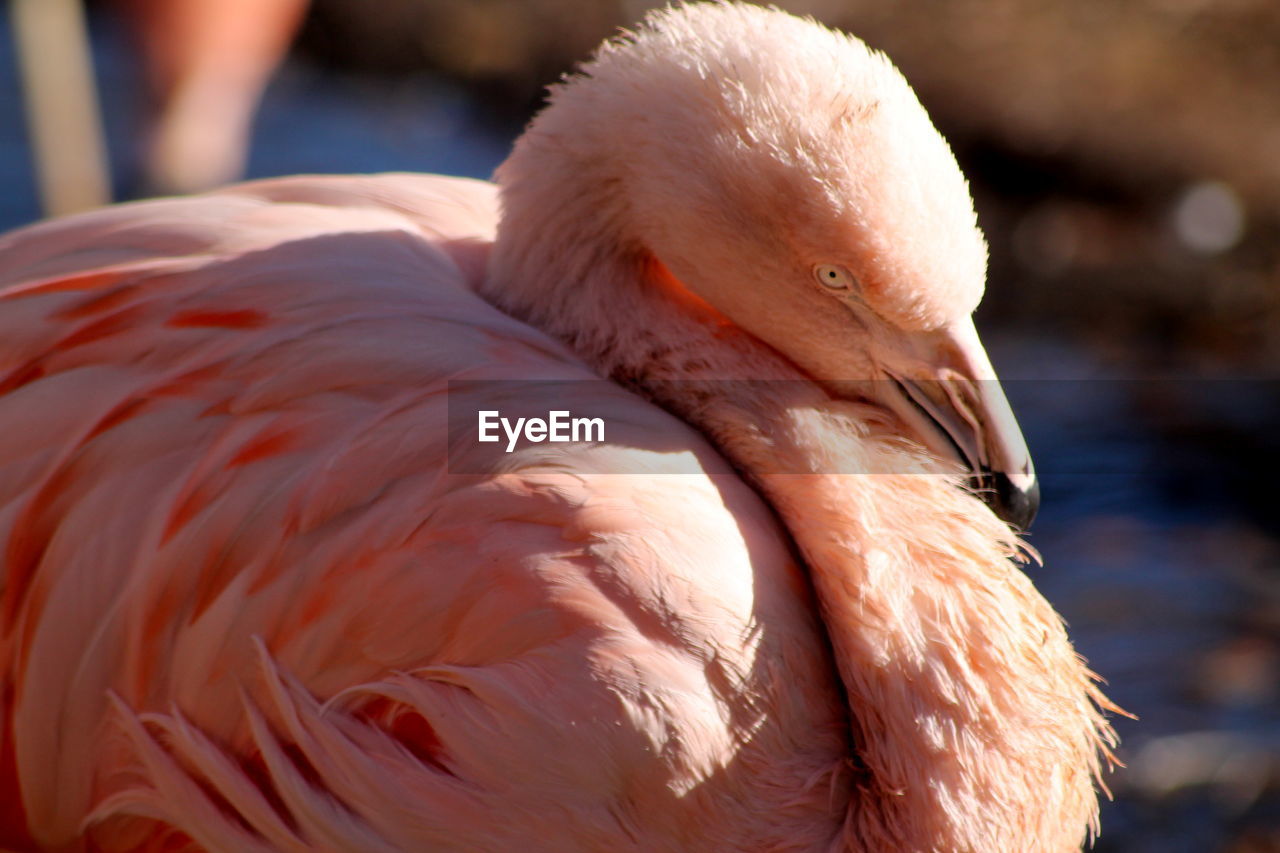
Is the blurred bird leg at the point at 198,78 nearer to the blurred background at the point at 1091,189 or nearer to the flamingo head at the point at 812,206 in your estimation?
the blurred background at the point at 1091,189

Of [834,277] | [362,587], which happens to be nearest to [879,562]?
[834,277]

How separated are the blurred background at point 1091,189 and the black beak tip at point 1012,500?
5.10ft

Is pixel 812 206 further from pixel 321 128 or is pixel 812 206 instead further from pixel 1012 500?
pixel 321 128

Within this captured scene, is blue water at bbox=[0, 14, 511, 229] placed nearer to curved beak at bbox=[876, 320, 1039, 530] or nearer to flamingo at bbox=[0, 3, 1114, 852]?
flamingo at bbox=[0, 3, 1114, 852]

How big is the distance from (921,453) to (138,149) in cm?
352

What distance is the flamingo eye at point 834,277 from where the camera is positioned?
2027mm

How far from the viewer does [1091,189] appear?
6047 millimetres

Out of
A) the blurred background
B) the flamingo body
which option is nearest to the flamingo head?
the flamingo body

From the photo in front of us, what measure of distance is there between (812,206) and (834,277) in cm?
11

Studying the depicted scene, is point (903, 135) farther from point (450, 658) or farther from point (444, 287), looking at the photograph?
point (450, 658)

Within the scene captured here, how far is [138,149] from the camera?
4.80 metres

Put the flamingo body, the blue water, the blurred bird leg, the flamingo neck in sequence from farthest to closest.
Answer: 1. the blue water
2. the blurred bird leg
3. the flamingo neck
4. the flamingo body

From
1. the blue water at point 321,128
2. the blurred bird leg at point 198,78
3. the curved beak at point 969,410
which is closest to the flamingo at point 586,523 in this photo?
the curved beak at point 969,410

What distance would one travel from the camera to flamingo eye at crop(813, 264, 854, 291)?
2.03 m
